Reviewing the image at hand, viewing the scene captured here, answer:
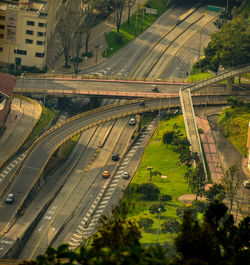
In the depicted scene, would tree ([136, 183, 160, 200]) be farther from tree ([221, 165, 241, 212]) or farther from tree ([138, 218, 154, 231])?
tree ([221, 165, 241, 212])

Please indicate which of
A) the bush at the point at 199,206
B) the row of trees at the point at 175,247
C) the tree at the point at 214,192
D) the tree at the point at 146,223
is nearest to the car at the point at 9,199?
the tree at the point at 146,223

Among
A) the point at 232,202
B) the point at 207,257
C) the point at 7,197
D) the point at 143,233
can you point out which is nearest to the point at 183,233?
the point at 207,257

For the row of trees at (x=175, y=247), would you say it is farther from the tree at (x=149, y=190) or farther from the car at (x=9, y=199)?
the car at (x=9, y=199)

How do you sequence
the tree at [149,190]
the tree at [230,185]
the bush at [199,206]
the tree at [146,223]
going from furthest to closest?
the tree at [149,190], the bush at [199,206], the tree at [230,185], the tree at [146,223]

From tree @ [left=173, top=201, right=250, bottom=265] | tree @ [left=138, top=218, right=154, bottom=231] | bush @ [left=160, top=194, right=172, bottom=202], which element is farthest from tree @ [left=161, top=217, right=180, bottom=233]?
tree @ [left=173, top=201, right=250, bottom=265]

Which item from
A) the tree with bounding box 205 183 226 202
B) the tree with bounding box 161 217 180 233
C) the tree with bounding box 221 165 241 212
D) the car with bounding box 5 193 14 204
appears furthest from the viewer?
the car with bounding box 5 193 14 204

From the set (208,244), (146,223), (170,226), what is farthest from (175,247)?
(146,223)
